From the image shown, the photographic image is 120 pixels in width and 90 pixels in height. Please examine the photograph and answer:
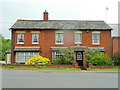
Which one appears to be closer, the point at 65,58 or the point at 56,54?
the point at 65,58

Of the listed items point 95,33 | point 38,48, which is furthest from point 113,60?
point 38,48

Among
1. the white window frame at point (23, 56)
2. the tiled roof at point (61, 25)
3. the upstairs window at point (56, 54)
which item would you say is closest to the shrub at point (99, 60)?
the upstairs window at point (56, 54)

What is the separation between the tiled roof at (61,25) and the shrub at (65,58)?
4.80 m

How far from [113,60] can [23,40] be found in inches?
562

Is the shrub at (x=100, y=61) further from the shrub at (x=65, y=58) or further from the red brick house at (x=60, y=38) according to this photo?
the red brick house at (x=60, y=38)

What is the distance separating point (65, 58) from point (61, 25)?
23.0 ft

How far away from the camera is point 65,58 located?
2858cm

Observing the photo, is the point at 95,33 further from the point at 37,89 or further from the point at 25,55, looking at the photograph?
the point at 37,89

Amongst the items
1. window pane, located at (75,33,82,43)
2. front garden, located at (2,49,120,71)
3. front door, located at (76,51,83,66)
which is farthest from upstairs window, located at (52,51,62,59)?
window pane, located at (75,33,82,43)

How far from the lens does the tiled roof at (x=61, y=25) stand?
32.4 m

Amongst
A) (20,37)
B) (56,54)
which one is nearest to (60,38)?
(56,54)

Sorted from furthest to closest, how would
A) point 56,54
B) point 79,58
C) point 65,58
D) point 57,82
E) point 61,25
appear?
point 61,25, point 79,58, point 56,54, point 65,58, point 57,82

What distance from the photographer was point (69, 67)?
27.3 meters

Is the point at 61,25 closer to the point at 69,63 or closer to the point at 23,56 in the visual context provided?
the point at 69,63
